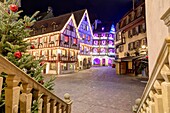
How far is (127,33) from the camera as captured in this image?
19031 millimetres

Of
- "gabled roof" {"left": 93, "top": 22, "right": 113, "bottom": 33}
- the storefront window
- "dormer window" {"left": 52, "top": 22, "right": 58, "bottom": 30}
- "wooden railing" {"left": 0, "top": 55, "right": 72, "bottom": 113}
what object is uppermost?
"gabled roof" {"left": 93, "top": 22, "right": 113, "bottom": 33}

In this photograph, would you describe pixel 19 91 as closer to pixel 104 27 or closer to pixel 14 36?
pixel 14 36

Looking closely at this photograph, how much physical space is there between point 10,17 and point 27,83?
3.70ft

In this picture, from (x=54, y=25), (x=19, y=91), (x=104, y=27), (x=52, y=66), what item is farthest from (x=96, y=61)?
(x=19, y=91)

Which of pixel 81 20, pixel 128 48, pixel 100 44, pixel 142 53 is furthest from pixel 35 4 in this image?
pixel 142 53

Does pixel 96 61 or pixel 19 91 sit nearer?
pixel 19 91

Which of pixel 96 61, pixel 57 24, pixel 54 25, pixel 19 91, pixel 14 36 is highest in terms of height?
pixel 57 24

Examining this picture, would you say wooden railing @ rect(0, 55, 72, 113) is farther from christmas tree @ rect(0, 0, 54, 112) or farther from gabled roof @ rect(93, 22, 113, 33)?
gabled roof @ rect(93, 22, 113, 33)

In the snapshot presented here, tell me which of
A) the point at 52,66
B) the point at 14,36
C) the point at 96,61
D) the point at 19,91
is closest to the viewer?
the point at 19,91

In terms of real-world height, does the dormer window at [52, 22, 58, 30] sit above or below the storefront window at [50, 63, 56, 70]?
above

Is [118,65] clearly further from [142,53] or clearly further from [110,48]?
[110,48]

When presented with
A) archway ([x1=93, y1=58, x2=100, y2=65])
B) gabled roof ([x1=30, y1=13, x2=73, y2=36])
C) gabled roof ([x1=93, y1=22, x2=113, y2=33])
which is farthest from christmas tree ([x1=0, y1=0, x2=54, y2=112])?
gabled roof ([x1=93, y1=22, x2=113, y2=33])

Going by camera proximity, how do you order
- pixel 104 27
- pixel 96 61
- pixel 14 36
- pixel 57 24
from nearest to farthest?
pixel 14 36 → pixel 57 24 → pixel 96 61 → pixel 104 27

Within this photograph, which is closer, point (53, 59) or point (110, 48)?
point (53, 59)
